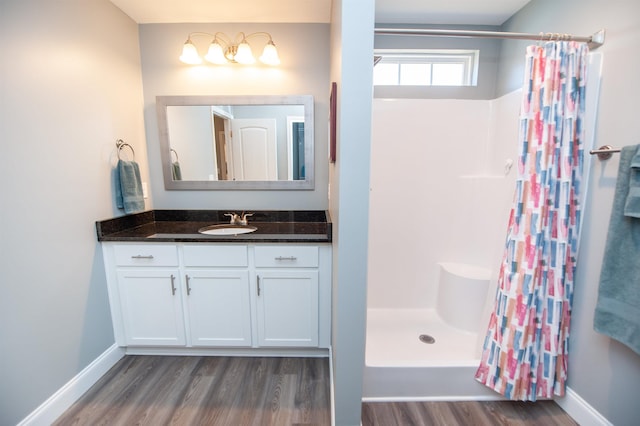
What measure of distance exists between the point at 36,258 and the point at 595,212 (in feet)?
9.17

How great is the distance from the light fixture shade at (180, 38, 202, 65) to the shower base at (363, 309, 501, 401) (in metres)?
2.40

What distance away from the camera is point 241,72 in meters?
2.06

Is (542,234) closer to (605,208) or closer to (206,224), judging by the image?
(605,208)

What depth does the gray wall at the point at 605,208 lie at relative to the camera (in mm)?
1141

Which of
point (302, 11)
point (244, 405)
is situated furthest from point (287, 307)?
point (302, 11)

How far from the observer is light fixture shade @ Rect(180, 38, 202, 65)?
1918mm

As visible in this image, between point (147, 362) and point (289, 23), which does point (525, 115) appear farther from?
point (147, 362)

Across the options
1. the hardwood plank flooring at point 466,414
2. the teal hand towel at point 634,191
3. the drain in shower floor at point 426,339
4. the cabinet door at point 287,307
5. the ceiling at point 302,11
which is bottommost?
the hardwood plank flooring at point 466,414

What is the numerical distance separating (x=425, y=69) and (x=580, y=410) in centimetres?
239

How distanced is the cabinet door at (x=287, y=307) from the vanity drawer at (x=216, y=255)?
17 centimetres

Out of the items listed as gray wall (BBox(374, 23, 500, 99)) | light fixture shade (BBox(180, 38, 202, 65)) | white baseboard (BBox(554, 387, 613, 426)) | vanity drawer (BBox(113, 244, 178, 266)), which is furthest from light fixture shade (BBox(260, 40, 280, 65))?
white baseboard (BBox(554, 387, 613, 426))

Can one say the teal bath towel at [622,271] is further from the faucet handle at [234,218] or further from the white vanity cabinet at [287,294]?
the faucet handle at [234,218]

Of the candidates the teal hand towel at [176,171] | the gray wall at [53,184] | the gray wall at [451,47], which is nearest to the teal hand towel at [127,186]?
the gray wall at [53,184]

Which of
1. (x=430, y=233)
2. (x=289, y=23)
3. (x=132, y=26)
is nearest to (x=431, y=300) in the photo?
(x=430, y=233)
